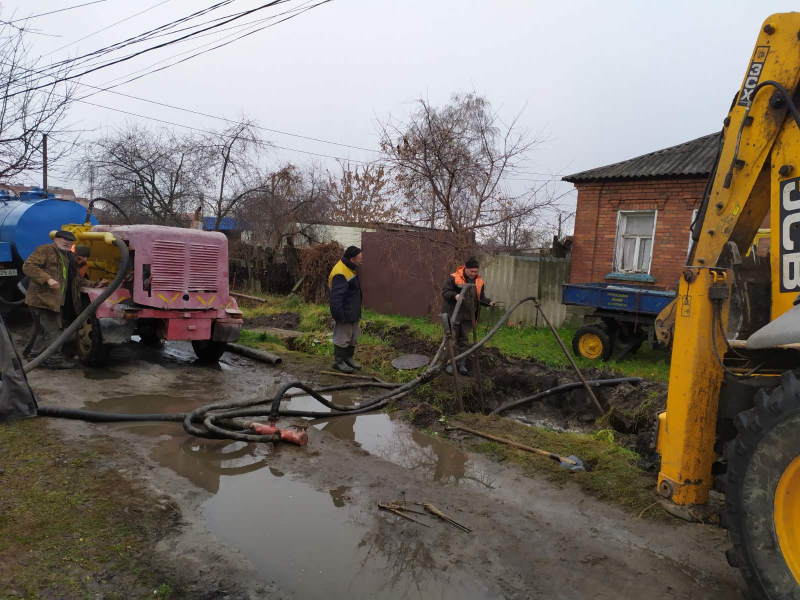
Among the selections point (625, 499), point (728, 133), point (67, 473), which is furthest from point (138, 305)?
point (728, 133)

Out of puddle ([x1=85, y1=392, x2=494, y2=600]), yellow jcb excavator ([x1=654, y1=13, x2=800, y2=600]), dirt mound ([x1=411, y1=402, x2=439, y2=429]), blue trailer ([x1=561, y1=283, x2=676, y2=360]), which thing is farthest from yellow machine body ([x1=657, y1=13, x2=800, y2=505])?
blue trailer ([x1=561, y1=283, x2=676, y2=360])

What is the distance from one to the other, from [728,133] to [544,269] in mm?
10278

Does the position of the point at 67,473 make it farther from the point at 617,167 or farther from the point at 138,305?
the point at 617,167

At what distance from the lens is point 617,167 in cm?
1320

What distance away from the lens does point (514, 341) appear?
11547mm

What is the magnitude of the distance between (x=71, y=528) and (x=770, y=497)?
394 centimetres

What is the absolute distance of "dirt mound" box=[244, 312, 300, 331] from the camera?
12517 mm

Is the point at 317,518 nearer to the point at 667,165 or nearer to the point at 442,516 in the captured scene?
the point at 442,516

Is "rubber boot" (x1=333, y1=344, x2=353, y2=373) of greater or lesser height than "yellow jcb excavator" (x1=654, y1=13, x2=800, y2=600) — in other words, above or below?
below

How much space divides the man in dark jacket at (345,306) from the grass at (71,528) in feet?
12.5

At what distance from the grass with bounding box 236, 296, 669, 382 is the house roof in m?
3.74

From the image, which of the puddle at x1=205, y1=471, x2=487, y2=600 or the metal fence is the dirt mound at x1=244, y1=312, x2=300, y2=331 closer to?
the metal fence

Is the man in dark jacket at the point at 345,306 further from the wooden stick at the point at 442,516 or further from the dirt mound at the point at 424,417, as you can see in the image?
the wooden stick at the point at 442,516

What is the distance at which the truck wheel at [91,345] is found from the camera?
7.47m
